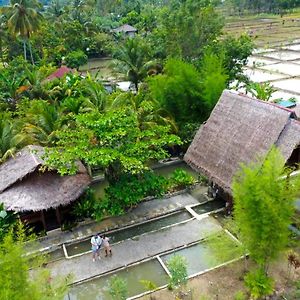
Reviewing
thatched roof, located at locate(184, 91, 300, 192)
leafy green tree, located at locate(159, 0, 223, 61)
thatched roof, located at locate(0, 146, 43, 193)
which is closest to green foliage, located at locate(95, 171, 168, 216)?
thatched roof, located at locate(184, 91, 300, 192)

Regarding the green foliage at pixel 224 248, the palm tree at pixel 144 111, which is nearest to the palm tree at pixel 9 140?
the palm tree at pixel 144 111

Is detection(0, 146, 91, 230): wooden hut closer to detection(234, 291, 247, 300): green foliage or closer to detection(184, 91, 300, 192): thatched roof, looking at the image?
detection(184, 91, 300, 192): thatched roof

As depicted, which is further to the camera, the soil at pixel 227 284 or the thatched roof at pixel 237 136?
the thatched roof at pixel 237 136

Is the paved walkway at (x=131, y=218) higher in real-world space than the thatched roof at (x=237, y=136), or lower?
lower

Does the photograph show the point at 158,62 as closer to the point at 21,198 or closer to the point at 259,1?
the point at 21,198

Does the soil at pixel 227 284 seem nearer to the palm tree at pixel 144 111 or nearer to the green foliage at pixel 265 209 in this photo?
the green foliage at pixel 265 209

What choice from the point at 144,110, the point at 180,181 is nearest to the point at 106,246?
the point at 180,181
